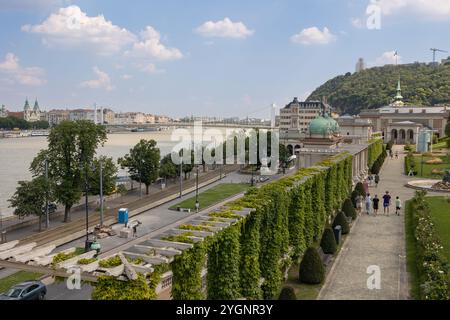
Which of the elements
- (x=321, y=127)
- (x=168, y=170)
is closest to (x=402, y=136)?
(x=321, y=127)

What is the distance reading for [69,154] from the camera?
144 ft

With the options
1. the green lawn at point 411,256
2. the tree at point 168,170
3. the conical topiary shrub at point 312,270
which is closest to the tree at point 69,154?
the tree at point 168,170

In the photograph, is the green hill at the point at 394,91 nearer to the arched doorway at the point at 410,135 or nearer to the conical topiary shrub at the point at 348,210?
the arched doorway at the point at 410,135

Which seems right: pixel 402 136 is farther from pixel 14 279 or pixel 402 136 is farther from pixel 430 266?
pixel 14 279

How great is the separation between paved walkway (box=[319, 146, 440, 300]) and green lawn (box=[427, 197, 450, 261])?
2.06 m

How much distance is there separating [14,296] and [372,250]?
17.9 meters

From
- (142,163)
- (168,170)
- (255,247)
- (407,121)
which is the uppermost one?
(407,121)

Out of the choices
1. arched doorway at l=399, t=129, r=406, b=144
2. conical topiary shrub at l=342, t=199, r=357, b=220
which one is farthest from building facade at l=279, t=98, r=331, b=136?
conical topiary shrub at l=342, t=199, r=357, b=220

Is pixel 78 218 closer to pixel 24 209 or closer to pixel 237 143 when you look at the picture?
pixel 24 209

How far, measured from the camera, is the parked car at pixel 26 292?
66.4 feet

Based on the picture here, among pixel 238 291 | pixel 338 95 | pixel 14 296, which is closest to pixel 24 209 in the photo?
pixel 14 296

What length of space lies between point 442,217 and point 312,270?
15840 millimetres

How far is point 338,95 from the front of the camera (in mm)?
190750

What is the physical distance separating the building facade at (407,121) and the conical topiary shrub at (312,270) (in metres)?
97.7
